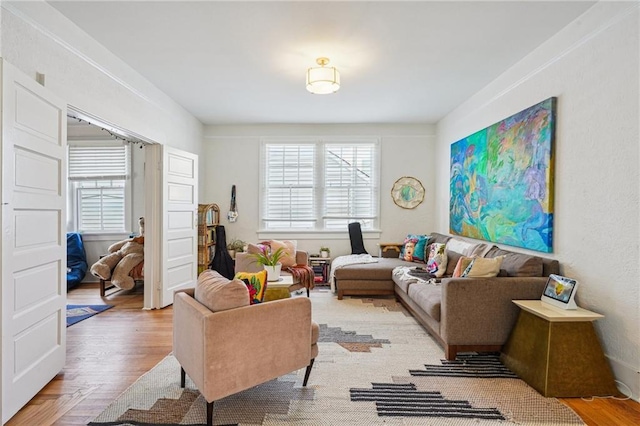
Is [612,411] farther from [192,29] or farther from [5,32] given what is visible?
[5,32]

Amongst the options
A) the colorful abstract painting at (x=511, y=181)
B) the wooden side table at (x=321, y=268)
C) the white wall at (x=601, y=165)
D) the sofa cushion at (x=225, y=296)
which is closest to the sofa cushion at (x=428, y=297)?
the colorful abstract painting at (x=511, y=181)

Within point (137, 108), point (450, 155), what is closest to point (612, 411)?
point (450, 155)

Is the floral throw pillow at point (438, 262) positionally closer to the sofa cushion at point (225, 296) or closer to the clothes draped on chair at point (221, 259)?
the sofa cushion at point (225, 296)

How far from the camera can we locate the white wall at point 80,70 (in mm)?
2141

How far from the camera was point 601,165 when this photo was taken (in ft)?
7.66

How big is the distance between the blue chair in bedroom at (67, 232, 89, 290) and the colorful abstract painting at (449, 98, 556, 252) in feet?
18.3

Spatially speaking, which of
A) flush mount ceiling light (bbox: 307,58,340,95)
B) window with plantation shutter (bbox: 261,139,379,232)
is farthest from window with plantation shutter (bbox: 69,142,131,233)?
flush mount ceiling light (bbox: 307,58,340,95)

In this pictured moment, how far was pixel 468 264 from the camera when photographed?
3.16 metres

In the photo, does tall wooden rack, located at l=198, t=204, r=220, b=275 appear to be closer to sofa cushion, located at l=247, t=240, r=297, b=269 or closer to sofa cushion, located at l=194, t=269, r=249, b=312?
sofa cushion, located at l=247, t=240, r=297, b=269

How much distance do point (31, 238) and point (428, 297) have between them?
119 inches

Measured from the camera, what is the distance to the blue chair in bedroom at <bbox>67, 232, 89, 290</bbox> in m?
5.00

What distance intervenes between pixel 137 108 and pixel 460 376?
12.9 ft

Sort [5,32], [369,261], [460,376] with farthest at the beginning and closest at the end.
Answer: [369,261], [460,376], [5,32]

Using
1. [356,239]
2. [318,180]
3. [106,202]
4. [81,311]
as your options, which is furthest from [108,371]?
[318,180]
